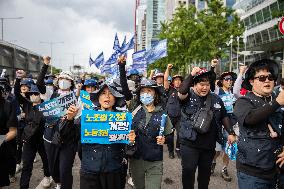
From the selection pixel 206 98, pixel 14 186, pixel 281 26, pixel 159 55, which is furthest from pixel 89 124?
pixel 159 55

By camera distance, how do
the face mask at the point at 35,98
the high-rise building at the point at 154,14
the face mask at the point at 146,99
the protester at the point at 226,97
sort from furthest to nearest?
the high-rise building at the point at 154,14 < the protester at the point at 226,97 < the face mask at the point at 35,98 < the face mask at the point at 146,99

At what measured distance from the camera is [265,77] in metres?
3.10

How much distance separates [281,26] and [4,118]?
6.19 meters

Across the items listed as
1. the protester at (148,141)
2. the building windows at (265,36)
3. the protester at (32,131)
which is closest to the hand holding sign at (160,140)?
the protester at (148,141)

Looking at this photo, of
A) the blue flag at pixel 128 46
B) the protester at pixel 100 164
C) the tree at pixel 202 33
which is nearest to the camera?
the protester at pixel 100 164

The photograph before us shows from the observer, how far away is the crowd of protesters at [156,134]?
3035 mm

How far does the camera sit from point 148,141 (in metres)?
4.36

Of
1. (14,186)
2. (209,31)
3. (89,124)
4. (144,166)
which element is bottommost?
(14,186)

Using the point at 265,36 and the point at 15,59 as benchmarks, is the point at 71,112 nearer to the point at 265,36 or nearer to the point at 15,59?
the point at 15,59

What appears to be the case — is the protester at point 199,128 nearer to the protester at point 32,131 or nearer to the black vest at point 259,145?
the black vest at point 259,145

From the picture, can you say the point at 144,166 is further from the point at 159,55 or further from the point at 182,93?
the point at 159,55

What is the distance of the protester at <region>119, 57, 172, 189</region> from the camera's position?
4332mm

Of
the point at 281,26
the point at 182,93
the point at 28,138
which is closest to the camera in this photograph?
the point at 182,93

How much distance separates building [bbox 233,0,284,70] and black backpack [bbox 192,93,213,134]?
32170 mm
